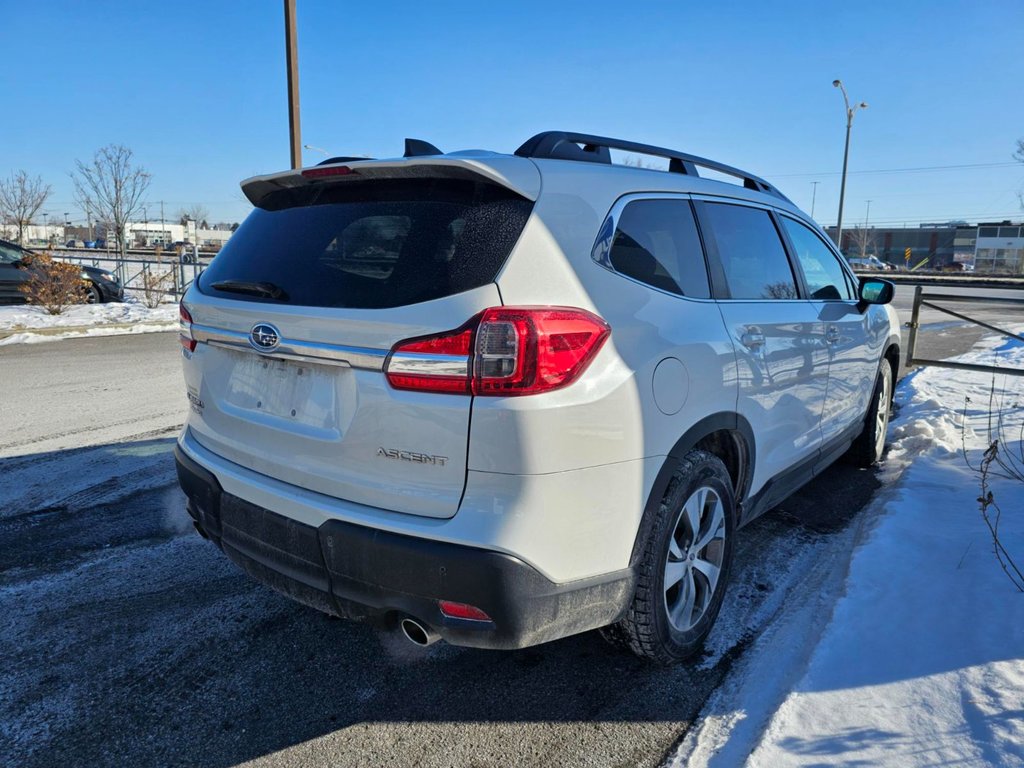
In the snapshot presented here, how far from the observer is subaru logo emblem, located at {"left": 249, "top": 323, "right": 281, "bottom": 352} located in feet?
7.91

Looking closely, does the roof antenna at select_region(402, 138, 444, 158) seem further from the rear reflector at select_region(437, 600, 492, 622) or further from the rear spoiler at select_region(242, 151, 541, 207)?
the rear reflector at select_region(437, 600, 492, 622)

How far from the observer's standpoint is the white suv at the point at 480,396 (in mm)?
2088

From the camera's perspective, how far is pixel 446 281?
2.15 metres

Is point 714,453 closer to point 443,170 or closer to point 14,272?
point 443,170

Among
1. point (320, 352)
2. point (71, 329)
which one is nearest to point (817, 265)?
point (320, 352)

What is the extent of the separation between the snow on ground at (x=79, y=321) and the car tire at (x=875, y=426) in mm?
11137

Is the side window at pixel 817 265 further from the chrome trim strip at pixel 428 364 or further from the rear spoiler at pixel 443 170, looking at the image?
the chrome trim strip at pixel 428 364

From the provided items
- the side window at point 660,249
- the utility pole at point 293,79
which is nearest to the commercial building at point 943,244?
the utility pole at point 293,79

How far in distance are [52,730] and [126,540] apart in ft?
5.14

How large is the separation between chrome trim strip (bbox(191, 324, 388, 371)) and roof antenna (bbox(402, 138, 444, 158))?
3.30ft

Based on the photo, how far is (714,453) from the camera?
9.92 feet

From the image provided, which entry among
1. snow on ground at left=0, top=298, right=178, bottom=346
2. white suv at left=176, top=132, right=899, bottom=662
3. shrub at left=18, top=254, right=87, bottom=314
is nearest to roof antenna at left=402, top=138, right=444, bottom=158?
white suv at left=176, top=132, right=899, bottom=662

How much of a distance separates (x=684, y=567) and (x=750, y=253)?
1.56 m

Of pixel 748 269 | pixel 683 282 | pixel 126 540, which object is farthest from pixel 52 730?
pixel 748 269
